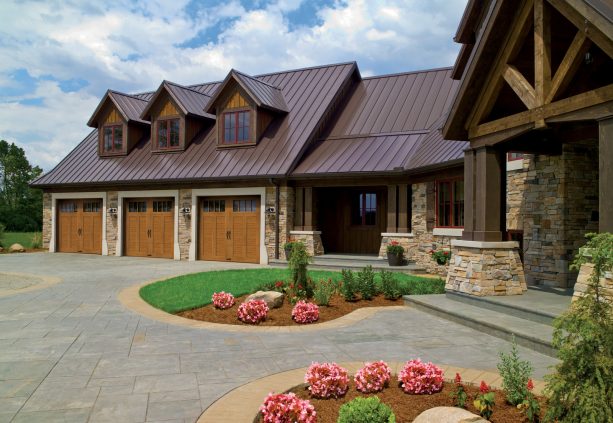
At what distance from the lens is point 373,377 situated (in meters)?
4.73

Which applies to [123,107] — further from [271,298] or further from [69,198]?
[271,298]

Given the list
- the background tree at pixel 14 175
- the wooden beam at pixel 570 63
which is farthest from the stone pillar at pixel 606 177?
the background tree at pixel 14 175

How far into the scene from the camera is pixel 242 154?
65.7 feet

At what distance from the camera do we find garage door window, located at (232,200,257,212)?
19.3 m

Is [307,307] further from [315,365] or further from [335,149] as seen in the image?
[335,149]

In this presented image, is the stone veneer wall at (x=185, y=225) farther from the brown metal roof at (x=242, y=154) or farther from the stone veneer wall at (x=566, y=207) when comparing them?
the stone veneer wall at (x=566, y=207)

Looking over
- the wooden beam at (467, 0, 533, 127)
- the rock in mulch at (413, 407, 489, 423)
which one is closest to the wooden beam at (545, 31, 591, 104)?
the wooden beam at (467, 0, 533, 127)

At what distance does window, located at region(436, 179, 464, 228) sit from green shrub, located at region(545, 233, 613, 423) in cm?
1163

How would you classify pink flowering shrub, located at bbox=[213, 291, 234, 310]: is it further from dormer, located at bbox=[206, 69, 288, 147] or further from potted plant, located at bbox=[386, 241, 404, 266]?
dormer, located at bbox=[206, 69, 288, 147]

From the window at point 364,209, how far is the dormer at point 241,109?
484 centimetres

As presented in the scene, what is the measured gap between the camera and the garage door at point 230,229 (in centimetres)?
1917

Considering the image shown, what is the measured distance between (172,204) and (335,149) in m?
7.48

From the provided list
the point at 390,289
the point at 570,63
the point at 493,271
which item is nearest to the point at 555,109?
the point at 570,63

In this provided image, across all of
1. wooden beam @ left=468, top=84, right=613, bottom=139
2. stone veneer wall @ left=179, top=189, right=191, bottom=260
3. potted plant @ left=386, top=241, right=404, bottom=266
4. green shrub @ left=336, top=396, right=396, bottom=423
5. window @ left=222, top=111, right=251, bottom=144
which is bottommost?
green shrub @ left=336, top=396, right=396, bottom=423
